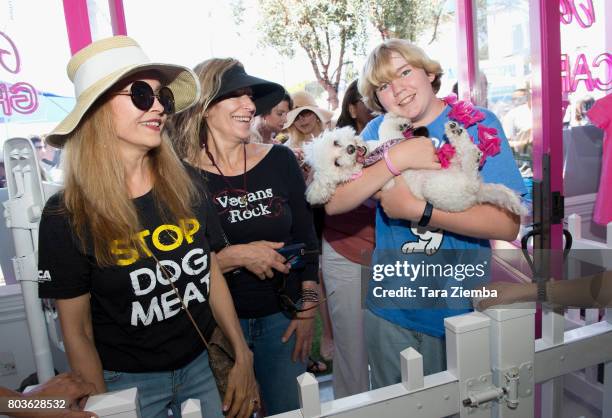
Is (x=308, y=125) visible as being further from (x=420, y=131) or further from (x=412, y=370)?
(x=412, y=370)

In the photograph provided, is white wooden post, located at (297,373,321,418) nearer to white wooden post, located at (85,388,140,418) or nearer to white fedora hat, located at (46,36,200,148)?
white wooden post, located at (85,388,140,418)

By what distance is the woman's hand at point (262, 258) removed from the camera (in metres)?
1.52

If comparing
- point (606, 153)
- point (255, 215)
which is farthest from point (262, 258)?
point (606, 153)

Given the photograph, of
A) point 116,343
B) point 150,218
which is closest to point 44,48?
point 150,218

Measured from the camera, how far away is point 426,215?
131cm

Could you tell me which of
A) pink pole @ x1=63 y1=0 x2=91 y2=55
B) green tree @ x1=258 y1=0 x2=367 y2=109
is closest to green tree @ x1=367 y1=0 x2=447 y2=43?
green tree @ x1=258 y1=0 x2=367 y2=109

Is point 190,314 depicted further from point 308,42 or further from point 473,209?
point 308,42

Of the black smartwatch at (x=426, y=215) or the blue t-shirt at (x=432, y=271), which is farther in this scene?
the blue t-shirt at (x=432, y=271)

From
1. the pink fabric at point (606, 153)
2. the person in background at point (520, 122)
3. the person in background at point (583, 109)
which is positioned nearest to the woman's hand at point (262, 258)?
the person in background at point (520, 122)

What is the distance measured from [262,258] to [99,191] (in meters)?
0.59

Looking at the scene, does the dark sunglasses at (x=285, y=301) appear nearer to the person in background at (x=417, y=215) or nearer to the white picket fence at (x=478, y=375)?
the person in background at (x=417, y=215)

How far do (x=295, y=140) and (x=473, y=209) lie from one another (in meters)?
1.94

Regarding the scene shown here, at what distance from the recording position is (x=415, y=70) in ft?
4.71

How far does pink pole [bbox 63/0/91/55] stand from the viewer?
239 centimetres
